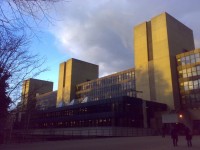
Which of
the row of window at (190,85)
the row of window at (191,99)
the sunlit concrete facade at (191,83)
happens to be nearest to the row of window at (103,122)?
the sunlit concrete facade at (191,83)

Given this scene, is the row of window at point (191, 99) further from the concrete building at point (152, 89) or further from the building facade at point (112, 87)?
the building facade at point (112, 87)

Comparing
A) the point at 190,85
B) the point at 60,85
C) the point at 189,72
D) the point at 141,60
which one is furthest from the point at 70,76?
the point at 190,85

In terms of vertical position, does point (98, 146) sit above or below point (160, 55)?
below

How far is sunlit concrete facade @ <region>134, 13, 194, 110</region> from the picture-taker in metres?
70.7

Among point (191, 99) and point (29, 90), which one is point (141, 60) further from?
point (29, 90)

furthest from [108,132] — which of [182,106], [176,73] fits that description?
[176,73]

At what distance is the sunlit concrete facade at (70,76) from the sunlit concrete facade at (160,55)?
42483 mm

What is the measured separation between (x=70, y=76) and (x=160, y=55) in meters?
53.3

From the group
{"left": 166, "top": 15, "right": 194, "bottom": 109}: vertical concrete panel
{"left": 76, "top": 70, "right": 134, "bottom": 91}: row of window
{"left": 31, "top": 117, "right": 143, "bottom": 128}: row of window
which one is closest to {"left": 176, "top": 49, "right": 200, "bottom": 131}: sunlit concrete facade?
{"left": 166, "top": 15, "right": 194, "bottom": 109}: vertical concrete panel

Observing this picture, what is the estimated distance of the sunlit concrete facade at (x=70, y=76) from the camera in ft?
377

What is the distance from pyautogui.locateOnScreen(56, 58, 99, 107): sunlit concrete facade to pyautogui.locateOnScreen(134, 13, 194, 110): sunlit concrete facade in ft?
139

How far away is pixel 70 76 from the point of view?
117 m

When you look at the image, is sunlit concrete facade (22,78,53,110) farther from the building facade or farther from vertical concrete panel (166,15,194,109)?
the building facade

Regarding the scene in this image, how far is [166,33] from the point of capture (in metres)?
75.5
